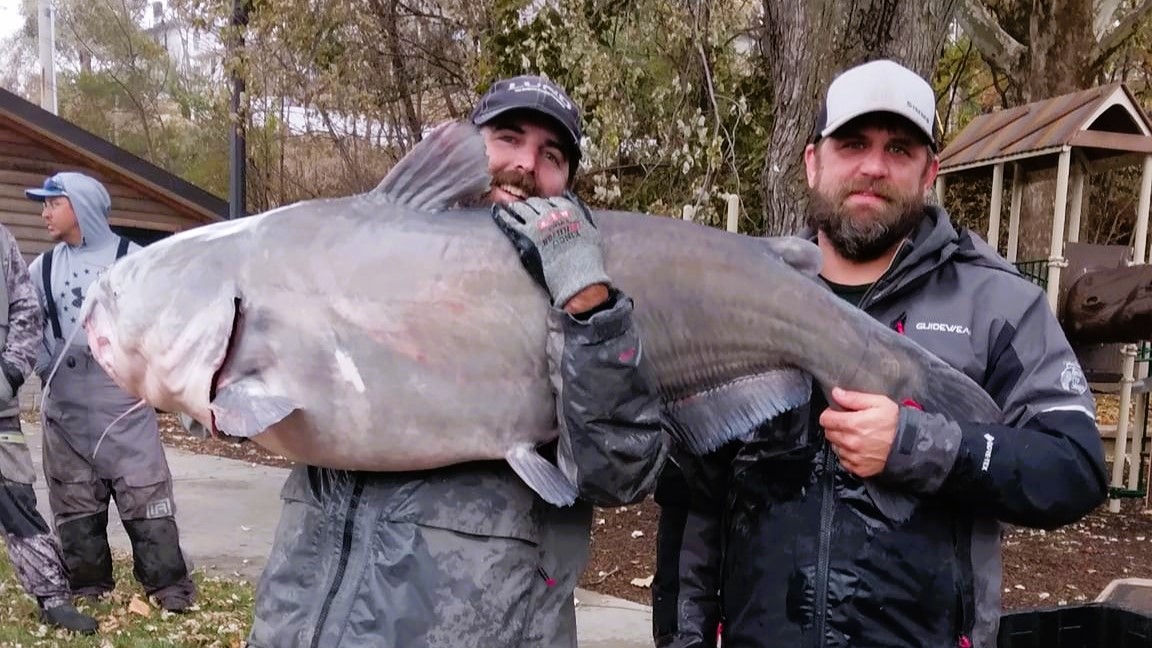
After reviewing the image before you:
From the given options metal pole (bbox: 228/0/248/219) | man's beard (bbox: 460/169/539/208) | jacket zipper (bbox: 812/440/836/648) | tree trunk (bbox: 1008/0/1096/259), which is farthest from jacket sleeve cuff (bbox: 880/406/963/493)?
tree trunk (bbox: 1008/0/1096/259)

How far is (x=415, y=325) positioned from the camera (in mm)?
1841

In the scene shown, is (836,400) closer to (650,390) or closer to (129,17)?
(650,390)

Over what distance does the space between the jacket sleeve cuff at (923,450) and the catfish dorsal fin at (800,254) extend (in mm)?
343

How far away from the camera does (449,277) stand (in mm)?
1857

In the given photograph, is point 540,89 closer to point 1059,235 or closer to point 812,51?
point 812,51

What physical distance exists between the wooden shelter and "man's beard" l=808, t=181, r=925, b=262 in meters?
11.7

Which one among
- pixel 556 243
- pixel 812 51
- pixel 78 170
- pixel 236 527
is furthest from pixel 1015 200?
pixel 78 170

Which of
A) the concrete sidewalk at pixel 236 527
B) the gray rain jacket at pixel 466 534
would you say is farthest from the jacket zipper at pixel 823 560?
the concrete sidewalk at pixel 236 527

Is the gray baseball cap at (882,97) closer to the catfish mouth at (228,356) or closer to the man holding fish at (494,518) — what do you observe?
the man holding fish at (494,518)

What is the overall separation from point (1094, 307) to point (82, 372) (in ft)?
19.0

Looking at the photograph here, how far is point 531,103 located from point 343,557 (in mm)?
1055

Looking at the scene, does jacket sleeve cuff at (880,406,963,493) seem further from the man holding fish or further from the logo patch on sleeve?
the man holding fish

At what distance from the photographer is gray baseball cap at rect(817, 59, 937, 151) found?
2154mm

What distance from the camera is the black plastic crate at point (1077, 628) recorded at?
3662 mm
